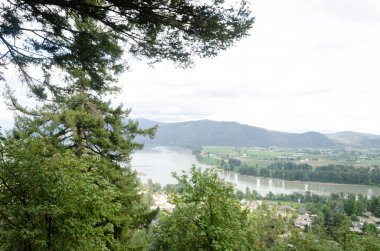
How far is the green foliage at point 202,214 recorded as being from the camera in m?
5.65

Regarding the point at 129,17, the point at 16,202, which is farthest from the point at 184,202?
the point at 129,17

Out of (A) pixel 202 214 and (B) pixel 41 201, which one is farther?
(A) pixel 202 214

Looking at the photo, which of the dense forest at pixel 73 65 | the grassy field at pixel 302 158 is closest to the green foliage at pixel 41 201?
the dense forest at pixel 73 65

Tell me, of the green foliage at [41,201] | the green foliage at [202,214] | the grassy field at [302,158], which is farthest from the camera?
the grassy field at [302,158]

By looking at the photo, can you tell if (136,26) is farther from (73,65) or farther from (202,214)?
(202,214)

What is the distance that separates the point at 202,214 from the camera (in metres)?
5.87

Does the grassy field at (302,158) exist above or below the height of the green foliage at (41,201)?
below

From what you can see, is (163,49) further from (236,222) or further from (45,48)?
(236,222)

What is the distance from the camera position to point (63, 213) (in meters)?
3.84

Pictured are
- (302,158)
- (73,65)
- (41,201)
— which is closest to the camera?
(41,201)

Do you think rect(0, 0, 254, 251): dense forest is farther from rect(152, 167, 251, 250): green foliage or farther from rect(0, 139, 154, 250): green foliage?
rect(152, 167, 251, 250): green foliage

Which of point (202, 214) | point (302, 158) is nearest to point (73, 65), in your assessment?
point (202, 214)

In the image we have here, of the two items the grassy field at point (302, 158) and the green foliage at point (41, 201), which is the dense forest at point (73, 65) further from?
the grassy field at point (302, 158)

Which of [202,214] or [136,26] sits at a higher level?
[136,26]
